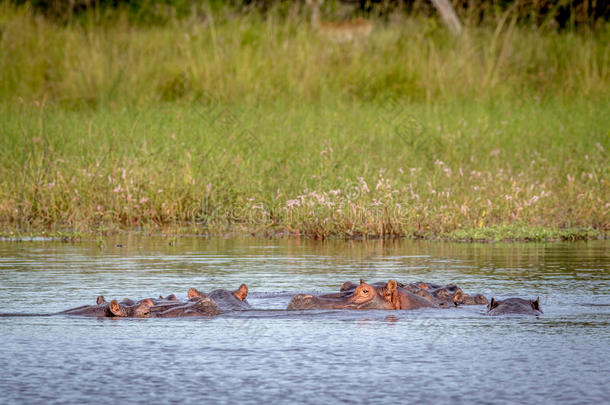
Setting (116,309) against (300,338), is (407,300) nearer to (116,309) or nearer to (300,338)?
(300,338)

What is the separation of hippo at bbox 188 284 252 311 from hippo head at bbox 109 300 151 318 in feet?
1.39

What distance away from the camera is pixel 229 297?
Result: 6.78 m

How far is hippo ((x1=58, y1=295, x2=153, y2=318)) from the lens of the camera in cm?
644

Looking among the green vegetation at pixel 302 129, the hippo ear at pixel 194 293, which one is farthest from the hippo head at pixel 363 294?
the green vegetation at pixel 302 129

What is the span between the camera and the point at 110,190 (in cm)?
1202

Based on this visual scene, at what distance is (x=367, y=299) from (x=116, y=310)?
153cm

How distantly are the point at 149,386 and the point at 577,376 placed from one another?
1.90m

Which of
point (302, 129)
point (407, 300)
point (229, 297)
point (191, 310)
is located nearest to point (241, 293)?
point (229, 297)

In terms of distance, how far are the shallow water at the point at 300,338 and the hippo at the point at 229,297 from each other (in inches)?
6.1

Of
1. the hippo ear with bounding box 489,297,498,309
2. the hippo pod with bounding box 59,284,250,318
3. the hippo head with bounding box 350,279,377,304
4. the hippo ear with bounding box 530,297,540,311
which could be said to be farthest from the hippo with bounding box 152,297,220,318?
the hippo ear with bounding box 530,297,540,311

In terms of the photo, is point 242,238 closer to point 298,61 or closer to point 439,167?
point 439,167

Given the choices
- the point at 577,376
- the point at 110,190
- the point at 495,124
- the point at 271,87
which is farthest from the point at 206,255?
the point at 271,87

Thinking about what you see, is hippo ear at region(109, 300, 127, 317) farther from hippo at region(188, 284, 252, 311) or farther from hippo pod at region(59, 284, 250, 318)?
hippo at region(188, 284, 252, 311)

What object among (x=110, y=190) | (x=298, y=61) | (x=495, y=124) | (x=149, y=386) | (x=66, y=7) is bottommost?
(x=149, y=386)
